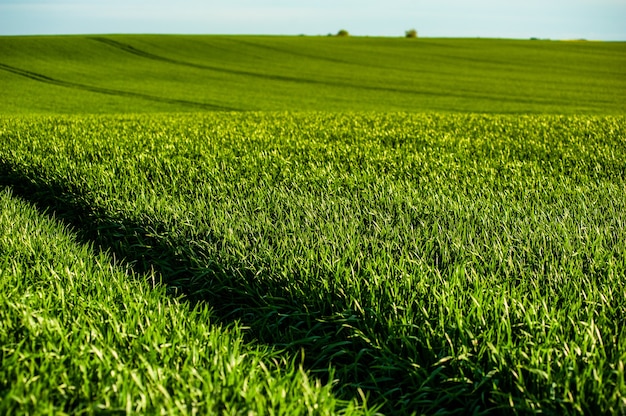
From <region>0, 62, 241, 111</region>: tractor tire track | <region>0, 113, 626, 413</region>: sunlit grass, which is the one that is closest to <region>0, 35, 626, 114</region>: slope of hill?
<region>0, 62, 241, 111</region>: tractor tire track

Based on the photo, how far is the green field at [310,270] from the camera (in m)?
2.73

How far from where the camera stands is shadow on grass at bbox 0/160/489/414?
300cm

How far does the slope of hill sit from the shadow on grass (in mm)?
18163

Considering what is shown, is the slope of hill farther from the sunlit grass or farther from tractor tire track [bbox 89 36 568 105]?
the sunlit grass

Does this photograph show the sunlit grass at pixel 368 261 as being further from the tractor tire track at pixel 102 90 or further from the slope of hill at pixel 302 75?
the slope of hill at pixel 302 75

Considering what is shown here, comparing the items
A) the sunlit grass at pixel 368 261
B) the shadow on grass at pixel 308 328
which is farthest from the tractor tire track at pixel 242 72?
the shadow on grass at pixel 308 328

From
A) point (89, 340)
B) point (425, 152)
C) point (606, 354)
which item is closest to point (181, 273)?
point (89, 340)

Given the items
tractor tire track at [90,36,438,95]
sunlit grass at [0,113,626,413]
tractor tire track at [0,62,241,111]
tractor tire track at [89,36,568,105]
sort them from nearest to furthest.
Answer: sunlit grass at [0,113,626,413] → tractor tire track at [0,62,241,111] → tractor tire track at [89,36,568,105] → tractor tire track at [90,36,438,95]

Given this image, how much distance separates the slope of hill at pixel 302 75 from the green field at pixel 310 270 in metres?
13.4

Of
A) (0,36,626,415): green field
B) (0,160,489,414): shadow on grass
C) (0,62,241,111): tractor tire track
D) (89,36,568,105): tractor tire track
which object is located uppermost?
(89,36,568,105): tractor tire track

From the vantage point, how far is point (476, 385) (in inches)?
112

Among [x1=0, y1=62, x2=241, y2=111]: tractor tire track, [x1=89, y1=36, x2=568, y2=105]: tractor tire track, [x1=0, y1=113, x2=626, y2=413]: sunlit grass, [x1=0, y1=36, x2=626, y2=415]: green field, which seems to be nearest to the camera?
[x1=0, y1=36, x2=626, y2=415]: green field

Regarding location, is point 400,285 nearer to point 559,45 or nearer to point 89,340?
point 89,340

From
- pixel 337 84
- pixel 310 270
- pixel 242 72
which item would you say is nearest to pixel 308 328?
pixel 310 270
